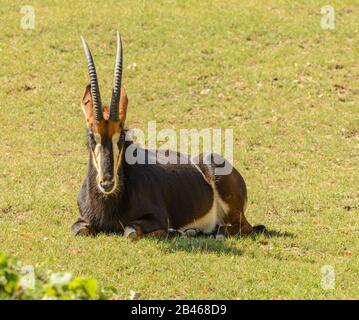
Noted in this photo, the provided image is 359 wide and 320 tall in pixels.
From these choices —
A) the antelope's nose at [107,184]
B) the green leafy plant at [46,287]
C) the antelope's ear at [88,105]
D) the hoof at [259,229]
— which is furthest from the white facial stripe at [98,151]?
the green leafy plant at [46,287]

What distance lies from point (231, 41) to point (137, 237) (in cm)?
1099

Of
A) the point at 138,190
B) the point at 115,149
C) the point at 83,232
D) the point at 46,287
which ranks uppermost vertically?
A: the point at 115,149

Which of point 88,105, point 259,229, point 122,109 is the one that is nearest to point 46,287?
point 122,109

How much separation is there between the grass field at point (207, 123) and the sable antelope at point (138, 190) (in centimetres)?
42

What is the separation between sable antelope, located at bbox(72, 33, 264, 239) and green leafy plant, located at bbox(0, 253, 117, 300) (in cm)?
517

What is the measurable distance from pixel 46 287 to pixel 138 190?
20.2 ft

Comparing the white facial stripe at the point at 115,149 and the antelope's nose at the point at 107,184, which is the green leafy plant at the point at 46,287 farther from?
the white facial stripe at the point at 115,149

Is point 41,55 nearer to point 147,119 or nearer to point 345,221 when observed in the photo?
point 147,119

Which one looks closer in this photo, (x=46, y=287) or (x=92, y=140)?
(x=46, y=287)

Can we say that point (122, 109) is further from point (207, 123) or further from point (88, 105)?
point (207, 123)

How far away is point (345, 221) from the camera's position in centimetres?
→ 1197

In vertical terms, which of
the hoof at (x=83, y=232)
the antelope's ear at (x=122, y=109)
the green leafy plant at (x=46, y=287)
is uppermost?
the antelope's ear at (x=122, y=109)

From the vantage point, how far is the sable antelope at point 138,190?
392 inches

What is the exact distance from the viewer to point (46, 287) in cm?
443
